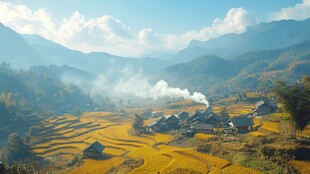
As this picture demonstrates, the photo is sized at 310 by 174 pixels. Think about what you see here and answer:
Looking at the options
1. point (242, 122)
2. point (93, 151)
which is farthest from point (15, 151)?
point (242, 122)

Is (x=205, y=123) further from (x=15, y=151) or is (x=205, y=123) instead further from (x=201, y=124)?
(x=15, y=151)

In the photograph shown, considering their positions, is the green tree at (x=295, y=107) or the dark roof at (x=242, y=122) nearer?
the green tree at (x=295, y=107)

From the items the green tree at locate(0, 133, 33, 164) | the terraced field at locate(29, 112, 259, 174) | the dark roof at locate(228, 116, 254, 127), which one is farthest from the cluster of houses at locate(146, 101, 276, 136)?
the green tree at locate(0, 133, 33, 164)

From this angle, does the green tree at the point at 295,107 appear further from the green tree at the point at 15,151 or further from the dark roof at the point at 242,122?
the green tree at the point at 15,151

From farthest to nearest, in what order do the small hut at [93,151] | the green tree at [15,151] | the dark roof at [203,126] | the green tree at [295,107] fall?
the dark roof at [203,126] < the green tree at [15,151] < the small hut at [93,151] < the green tree at [295,107]

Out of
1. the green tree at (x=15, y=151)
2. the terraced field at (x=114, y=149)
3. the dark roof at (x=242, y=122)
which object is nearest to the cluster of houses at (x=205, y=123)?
the dark roof at (x=242, y=122)

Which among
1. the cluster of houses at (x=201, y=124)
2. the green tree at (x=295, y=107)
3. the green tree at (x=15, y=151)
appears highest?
the green tree at (x=295, y=107)

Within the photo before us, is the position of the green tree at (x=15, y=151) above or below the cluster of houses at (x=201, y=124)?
below

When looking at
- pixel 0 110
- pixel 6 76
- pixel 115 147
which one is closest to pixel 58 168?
pixel 115 147

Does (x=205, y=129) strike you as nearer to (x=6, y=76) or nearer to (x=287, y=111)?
(x=287, y=111)
